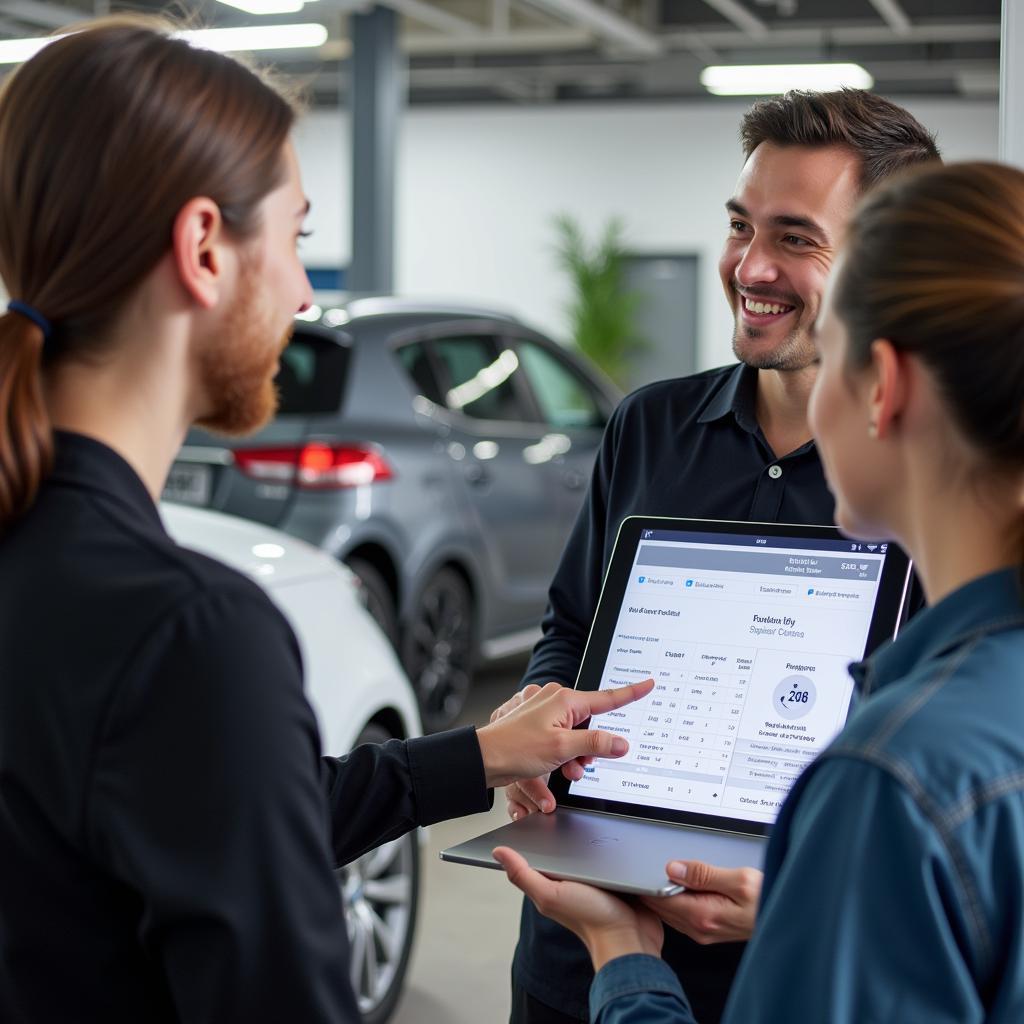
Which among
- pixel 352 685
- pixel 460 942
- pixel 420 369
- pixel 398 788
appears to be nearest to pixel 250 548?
pixel 352 685

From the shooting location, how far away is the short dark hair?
1902 mm

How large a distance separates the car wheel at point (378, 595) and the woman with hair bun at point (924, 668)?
415 cm

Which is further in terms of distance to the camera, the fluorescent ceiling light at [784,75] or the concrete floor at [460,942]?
the fluorescent ceiling light at [784,75]

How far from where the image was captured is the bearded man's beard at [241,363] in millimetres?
1202

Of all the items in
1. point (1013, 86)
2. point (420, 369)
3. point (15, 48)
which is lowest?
point (420, 369)

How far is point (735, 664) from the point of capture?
5.17 feet

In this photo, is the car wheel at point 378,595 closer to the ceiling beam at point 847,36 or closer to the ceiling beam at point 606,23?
the ceiling beam at point 606,23

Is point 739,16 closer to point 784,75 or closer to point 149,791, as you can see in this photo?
point 784,75

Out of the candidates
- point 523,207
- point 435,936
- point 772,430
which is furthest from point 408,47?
point 772,430

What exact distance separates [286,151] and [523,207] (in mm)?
14583

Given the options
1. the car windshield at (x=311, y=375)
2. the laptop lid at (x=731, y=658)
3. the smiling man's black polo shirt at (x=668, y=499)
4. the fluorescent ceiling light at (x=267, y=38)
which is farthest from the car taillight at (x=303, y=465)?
the fluorescent ceiling light at (x=267, y=38)

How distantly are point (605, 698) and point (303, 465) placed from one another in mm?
3675

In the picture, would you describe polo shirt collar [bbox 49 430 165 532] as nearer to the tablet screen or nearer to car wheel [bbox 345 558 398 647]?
the tablet screen

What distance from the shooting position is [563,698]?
5.34ft
